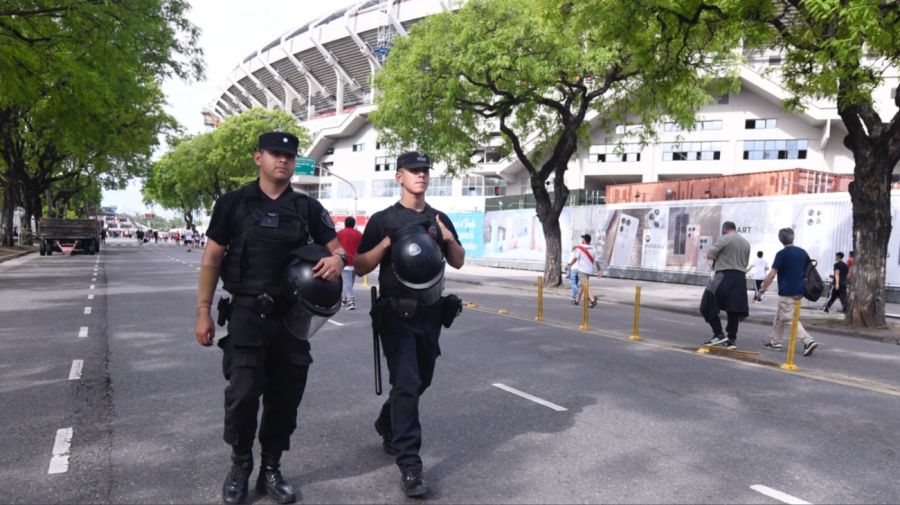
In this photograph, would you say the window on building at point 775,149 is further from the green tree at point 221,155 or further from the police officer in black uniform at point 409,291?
the police officer in black uniform at point 409,291

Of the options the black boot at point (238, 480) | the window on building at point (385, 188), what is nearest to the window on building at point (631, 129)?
the black boot at point (238, 480)

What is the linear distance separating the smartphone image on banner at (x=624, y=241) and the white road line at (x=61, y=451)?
2465 cm

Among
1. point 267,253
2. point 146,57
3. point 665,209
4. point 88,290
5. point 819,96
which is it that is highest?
point 146,57

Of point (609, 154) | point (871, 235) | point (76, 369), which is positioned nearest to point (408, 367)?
point (76, 369)

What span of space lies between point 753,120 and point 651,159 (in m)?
6.34

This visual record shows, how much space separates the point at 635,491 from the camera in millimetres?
3668

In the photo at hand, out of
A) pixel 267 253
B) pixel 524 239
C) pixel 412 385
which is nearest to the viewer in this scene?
pixel 267 253

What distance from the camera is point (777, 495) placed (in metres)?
3.68

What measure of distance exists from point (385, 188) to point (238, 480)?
2177 inches

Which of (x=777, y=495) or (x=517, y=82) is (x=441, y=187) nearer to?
(x=517, y=82)

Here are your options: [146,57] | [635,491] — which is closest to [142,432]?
[635,491]

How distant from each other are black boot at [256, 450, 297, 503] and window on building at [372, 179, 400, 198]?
53240 mm

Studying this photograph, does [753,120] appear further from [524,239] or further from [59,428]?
[59,428]

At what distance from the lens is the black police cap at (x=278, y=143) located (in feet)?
11.2
